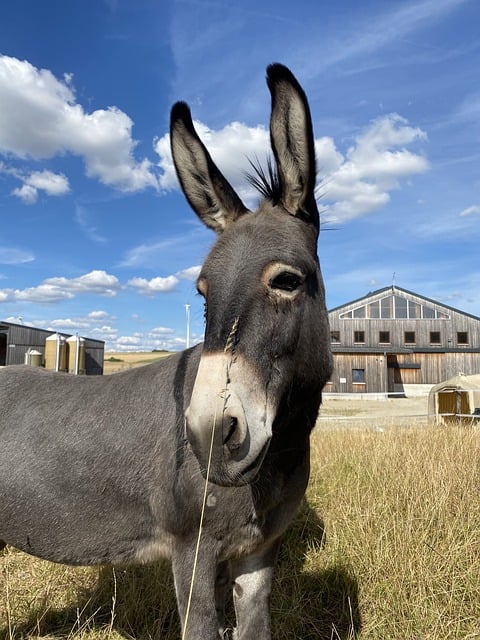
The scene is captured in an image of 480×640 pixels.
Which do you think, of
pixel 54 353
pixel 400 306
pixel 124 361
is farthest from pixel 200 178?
pixel 124 361

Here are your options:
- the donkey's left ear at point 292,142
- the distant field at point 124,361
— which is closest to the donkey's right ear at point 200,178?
the donkey's left ear at point 292,142

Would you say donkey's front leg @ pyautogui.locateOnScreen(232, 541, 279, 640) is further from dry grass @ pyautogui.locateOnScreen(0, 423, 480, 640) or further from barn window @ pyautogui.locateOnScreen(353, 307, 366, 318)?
barn window @ pyautogui.locateOnScreen(353, 307, 366, 318)

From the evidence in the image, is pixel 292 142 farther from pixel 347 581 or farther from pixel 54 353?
pixel 54 353

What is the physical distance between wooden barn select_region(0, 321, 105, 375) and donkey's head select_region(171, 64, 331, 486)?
363 inches

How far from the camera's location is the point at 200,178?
108 inches

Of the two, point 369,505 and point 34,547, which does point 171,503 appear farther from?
point 369,505

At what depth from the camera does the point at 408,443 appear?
7.56m

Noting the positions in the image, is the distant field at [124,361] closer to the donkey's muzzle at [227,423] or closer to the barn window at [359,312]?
the barn window at [359,312]

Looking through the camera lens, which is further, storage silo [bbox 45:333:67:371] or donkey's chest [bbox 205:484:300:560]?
storage silo [bbox 45:333:67:371]

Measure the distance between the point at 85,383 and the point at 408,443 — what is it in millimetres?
6096

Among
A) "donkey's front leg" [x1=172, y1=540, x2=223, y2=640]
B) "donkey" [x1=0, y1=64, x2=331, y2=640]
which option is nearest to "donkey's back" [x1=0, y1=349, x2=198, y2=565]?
"donkey" [x1=0, y1=64, x2=331, y2=640]

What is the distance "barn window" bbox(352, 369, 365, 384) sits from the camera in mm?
42188

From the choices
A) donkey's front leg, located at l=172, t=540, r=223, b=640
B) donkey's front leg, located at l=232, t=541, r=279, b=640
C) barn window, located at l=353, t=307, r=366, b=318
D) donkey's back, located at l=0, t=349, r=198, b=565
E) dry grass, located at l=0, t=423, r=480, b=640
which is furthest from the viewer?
barn window, located at l=353, t=307, r=366, b=318

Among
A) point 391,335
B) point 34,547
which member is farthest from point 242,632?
point 391,335
